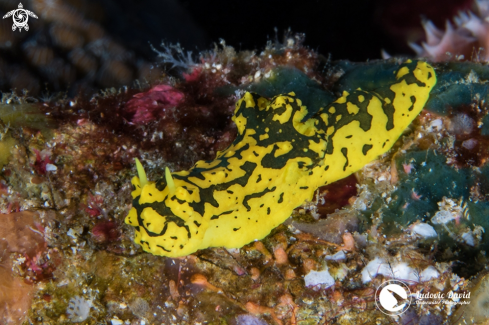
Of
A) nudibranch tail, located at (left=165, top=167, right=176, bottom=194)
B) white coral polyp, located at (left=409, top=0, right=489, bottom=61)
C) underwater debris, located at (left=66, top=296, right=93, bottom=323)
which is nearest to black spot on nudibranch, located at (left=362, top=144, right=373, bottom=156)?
nudibranch tail, located at (left=165, top=167, right=176, bottom=194)

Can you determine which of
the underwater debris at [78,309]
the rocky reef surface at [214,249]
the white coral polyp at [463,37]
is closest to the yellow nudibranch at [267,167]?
the rocky reef surface at [214,249]

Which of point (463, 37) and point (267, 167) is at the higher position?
point (463, 37)

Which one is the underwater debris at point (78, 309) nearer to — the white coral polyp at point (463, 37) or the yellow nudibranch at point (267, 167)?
the yellow nudibranch at point (267, 167)

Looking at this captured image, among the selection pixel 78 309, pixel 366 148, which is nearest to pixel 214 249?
pixel 78 309

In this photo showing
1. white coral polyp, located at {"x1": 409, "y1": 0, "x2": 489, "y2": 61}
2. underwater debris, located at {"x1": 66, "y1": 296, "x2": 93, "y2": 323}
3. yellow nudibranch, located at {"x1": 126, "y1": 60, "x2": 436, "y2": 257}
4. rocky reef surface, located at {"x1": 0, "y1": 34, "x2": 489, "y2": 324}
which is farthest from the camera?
white coral polyp, located at {"x1": 409, "y1": 0, "x2": 489, "y2": 61}

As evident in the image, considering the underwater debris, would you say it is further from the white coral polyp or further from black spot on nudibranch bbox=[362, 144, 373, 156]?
the white coral polyp

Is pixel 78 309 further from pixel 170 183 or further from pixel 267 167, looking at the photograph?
pixel 267 167
